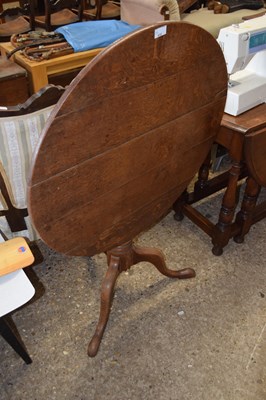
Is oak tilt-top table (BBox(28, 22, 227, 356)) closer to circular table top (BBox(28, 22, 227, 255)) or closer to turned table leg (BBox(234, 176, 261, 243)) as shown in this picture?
circular table top (BBox(28, 22, 227, 255))

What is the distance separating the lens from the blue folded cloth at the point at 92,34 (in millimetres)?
2293

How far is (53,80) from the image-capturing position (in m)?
2.31

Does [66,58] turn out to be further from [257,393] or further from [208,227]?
[257,393]

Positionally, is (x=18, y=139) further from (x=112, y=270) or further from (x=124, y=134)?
(x=112, y=270)

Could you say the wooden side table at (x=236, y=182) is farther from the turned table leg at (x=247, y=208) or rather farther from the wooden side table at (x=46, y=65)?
the wooden side table at (x=46, y=65)

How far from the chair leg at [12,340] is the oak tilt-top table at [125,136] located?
0.42m

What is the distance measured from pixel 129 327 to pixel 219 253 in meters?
0.61

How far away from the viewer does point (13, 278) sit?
1122 mm

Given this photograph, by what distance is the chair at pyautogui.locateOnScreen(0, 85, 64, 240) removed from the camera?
3.39ft

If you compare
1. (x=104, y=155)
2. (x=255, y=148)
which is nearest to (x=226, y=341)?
(x=255, y=148)

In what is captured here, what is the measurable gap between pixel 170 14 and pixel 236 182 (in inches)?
69.5

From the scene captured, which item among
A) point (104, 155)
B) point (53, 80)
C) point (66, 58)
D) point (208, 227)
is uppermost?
point (104, 155)

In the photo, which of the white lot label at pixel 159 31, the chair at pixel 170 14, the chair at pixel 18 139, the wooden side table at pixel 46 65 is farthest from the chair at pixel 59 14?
the white lot label at pixel 159 31

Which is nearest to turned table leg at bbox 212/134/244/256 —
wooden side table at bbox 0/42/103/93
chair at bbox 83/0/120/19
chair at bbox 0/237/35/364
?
chair at bbox 0/237/35/364
